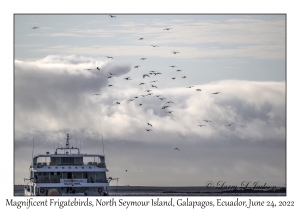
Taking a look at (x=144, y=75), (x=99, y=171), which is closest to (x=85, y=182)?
(x=99, y=171)
